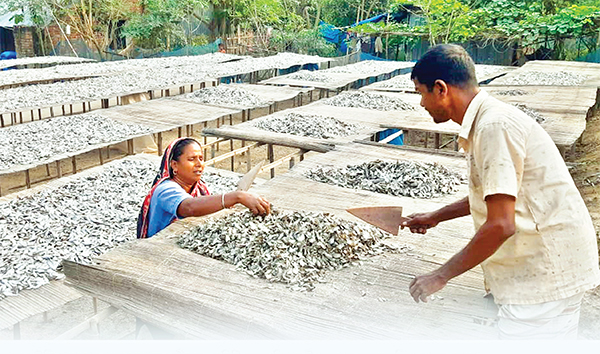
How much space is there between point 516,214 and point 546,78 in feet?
35.4

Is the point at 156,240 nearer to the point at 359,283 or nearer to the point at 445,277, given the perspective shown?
the point at 359,283

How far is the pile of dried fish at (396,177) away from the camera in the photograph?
4.08 m

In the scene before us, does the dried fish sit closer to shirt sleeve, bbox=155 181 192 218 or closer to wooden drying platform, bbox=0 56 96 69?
wooden drying platform, bbox=0 56 96 69

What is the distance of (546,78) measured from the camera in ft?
37.2

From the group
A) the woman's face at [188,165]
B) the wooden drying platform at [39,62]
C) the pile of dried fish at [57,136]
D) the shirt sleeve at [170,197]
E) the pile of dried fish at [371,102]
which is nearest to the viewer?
the shirt sleeve at [170,197]

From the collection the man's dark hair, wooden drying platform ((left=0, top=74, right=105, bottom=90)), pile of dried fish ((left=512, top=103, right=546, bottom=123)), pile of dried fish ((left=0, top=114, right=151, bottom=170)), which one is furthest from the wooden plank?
wooden drying platform ((left=0, top=74, right=105, bottom=90))

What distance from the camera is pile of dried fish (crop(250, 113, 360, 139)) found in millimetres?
6809

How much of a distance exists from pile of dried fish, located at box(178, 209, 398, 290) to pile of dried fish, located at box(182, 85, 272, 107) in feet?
22.0

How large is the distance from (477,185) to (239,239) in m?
1.40

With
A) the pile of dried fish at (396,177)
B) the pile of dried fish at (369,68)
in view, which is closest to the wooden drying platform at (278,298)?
the pile of dried fish at (396,177)

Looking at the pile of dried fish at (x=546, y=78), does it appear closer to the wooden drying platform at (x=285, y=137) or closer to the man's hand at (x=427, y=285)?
the wooden drying platform at (x=285, y=137)

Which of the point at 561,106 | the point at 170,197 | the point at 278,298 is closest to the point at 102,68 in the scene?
the point at 561,106

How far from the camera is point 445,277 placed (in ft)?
6.03

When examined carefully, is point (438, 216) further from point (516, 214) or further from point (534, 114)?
point (534, 114)
